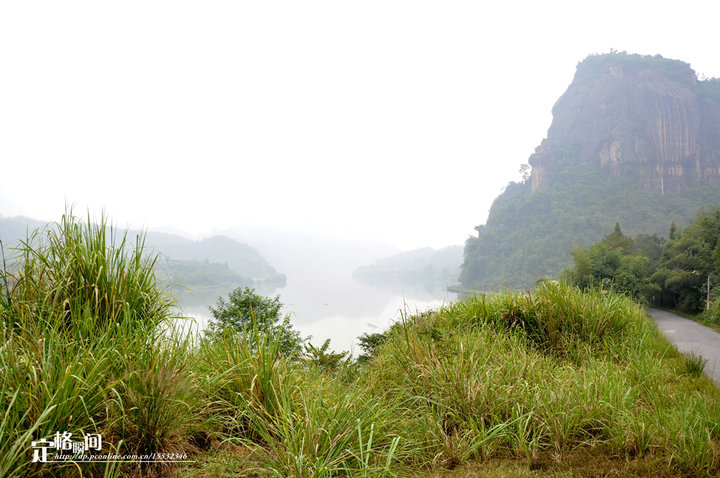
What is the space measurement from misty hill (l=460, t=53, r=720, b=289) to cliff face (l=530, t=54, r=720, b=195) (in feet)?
0.88

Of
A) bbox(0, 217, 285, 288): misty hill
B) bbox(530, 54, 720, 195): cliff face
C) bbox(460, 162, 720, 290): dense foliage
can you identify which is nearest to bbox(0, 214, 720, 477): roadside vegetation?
bbox(460, 162, 720, 290): dense foliage

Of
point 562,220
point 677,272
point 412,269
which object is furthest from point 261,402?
point 412,269

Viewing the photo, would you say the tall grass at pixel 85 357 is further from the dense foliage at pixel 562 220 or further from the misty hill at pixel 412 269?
the misty hill at pixel 412 269

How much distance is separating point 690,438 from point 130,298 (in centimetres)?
395

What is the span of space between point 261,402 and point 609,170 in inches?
4430

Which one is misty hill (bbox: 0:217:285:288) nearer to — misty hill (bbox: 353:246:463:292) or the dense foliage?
misty hill (bbox: 353:246:463:292)

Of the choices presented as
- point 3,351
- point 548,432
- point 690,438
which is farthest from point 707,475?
point 3,351

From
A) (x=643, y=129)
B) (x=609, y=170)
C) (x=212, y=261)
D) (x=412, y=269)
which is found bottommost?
(x=412, y=269)

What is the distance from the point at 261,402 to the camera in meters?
2.44

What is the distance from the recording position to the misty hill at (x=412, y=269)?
114 metres

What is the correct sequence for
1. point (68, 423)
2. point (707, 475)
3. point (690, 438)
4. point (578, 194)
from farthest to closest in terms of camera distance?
point (578, 194) → point (690, 438) → point (707, 475) → point (68, 423)

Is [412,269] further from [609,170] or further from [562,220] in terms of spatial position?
[609,170]

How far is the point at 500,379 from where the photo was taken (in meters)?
2.88

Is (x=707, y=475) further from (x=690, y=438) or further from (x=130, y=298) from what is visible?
(x=130, y=298)
